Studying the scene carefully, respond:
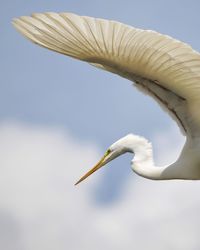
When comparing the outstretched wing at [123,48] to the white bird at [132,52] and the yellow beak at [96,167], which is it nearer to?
the white bird at [132,52]

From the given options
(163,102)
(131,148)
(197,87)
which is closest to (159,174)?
(131,148)

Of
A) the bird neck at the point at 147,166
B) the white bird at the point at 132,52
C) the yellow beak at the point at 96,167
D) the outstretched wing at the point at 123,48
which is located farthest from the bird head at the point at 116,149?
the outstretched wing at the point at 123,48

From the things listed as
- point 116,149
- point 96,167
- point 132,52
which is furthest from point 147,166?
point 132,52

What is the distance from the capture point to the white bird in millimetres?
10359

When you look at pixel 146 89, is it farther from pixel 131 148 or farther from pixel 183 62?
pixel 131 148

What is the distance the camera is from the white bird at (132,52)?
34.0ft

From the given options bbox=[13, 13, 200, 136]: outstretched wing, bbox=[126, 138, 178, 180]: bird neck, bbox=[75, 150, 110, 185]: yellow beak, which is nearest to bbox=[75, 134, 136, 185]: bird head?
bbox=[75, 150, 110, 185]: yellow beak

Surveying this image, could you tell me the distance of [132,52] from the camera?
1056cm

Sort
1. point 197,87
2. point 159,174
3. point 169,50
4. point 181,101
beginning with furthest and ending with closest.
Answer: point 159,174 → point 181,101 → point 197,87 → point 169,50

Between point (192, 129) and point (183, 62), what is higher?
point (183, 62)

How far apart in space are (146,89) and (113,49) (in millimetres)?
1197

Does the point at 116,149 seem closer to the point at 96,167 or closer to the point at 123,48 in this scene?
the point at 96,167

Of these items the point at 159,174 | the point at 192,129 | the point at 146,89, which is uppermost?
the point at 146,89

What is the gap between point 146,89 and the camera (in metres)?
11.7
